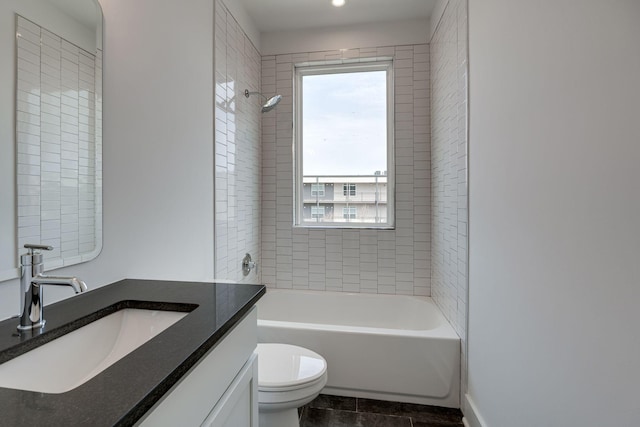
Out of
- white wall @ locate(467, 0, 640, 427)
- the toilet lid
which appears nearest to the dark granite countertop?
the toilet lid

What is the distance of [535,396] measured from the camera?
105 cm

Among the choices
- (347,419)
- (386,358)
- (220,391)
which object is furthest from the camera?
(386,358)

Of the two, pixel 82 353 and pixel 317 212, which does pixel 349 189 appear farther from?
pixel 82 353

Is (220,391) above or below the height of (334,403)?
above

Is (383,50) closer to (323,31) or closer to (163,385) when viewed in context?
(323,31)

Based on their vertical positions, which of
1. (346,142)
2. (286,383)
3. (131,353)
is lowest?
(286,383)

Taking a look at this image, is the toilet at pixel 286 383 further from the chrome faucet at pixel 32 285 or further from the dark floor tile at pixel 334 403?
the chrome faucet at pixel 32 285

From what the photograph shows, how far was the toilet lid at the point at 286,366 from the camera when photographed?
1.39 meters

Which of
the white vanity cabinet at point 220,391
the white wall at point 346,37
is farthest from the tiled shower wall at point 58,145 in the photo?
the white wall at point 346,37

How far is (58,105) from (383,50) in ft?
7.75

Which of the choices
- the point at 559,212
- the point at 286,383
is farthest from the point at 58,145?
the point at 559,212

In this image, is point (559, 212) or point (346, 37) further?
point (346, 37)

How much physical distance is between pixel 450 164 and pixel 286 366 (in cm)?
154

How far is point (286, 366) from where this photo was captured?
1.51 metres
